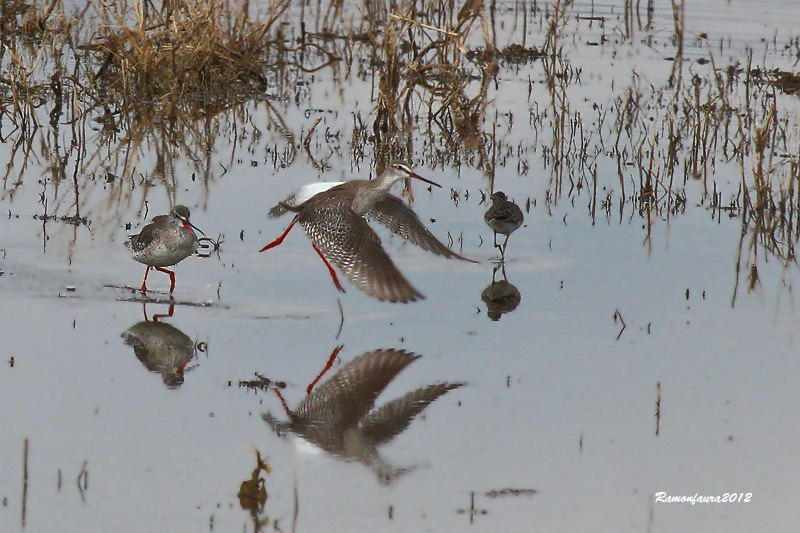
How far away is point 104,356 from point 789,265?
5.32 metres

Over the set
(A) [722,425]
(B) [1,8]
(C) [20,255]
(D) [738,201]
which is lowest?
(A) [722,425]

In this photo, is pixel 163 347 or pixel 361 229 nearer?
pixel 163 347

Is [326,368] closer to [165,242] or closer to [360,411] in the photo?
[360,411]

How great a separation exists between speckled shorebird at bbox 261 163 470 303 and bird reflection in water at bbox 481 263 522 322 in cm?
40

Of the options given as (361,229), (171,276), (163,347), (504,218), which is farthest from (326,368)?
(504,218)

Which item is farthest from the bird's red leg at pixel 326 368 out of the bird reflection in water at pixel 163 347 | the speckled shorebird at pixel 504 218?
the speckled shorebird at pixel 504 218

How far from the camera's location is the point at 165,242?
8578 millimetres

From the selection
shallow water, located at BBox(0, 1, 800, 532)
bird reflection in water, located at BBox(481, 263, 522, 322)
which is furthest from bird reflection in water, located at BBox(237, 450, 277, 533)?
bird reflection in water, located at BBox(481, 263, 522, 322)

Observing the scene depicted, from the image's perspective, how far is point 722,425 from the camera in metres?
6.80

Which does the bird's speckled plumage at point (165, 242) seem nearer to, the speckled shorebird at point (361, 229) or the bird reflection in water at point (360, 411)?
the speckled shorebird at point (361, 229)

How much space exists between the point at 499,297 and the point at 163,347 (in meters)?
2.54

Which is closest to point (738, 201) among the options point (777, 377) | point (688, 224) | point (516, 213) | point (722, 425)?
point (688, 224)

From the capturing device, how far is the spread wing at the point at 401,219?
30.0 feet

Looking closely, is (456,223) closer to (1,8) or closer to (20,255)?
(20,255)
